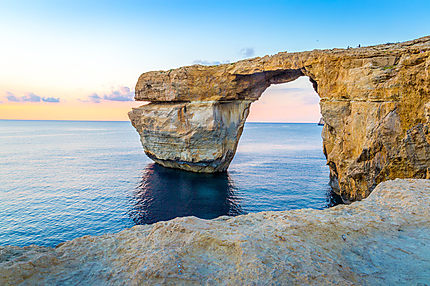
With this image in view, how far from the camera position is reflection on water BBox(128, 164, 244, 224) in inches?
897

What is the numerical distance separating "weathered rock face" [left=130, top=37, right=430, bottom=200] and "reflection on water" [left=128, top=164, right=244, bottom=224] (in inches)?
129

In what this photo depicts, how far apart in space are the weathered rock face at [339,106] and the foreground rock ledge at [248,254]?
12105mm

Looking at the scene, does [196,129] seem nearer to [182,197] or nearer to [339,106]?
[182,197]

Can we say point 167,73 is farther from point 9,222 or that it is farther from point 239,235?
point 239,235

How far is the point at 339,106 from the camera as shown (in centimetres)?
2144

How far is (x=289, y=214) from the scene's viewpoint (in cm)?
755

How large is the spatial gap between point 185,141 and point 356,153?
846 inches

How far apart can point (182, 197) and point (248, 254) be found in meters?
22.5

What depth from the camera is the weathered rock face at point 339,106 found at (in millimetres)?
16734

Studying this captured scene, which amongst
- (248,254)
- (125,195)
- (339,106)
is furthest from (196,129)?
(248,254)

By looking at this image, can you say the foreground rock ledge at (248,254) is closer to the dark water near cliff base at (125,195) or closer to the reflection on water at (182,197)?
the dark water near cliff base at (125,195)

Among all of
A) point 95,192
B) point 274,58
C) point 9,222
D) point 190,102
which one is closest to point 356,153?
point 274,58

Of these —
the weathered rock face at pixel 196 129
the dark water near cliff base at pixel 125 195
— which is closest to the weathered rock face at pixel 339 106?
the weathered rock face at pixel 196 129

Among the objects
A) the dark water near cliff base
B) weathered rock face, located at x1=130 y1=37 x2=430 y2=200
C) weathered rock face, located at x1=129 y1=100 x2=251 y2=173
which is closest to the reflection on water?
the dark water near cliff base
